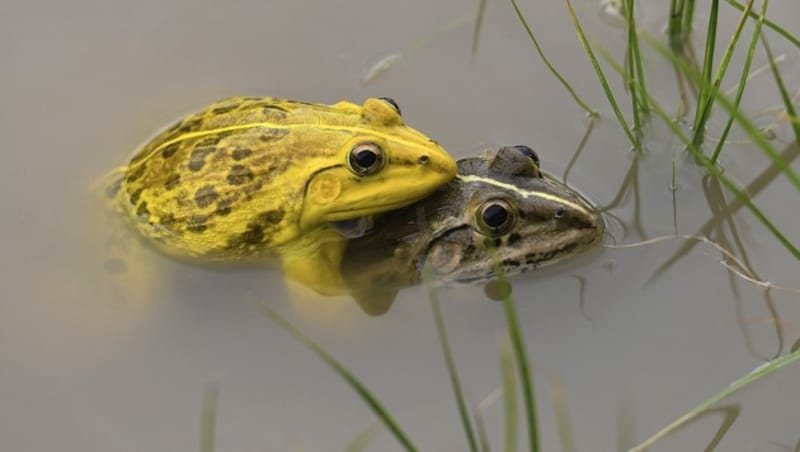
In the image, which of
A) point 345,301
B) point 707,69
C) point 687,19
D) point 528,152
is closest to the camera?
point 707,69

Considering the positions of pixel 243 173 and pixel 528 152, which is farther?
pixel 528 152

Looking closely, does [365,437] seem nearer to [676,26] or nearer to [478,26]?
[478,26]

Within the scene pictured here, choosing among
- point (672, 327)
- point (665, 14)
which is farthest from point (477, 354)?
point (665, 14)

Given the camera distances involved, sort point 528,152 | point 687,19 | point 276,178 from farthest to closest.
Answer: point 687,19 < point 528,152 < point 276,178

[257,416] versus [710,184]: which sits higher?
[710,184]

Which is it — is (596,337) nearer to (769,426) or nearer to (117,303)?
(769,426)

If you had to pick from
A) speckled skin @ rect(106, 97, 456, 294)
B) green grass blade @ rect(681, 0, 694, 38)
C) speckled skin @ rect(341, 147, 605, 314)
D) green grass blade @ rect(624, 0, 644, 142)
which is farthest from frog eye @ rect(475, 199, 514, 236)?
green grass blade @ rect(681, 0, 694, 38)

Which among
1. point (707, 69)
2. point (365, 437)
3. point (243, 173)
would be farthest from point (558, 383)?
point (243, 173)
